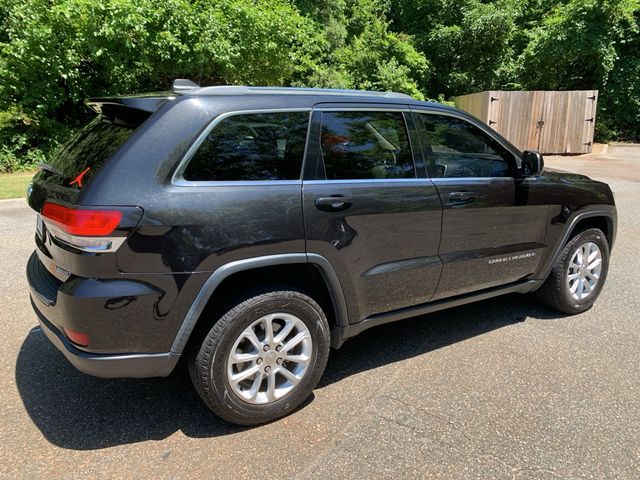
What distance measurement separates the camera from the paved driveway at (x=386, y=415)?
2.56 m

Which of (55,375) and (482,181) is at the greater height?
(482,181)

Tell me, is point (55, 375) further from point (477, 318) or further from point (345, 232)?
point (477, 318)

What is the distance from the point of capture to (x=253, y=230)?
2670 millimetres

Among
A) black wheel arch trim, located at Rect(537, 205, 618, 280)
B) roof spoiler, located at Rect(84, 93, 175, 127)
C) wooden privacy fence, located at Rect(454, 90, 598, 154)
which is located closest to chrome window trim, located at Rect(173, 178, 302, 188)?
roof spoiler, located at Rect(84, 93, 175, 127)

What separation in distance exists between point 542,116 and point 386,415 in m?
16.3

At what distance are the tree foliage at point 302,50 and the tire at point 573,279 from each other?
419 inches

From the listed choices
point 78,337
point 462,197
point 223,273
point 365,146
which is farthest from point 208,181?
point 462,197

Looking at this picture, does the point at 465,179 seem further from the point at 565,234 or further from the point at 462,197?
the point at 565,234

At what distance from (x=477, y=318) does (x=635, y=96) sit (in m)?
19.9

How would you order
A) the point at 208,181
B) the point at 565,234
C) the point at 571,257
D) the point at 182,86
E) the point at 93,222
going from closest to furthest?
the point at 93,222 → the point at 208,181 → the point at 182,86 → the point at 565,234 → the point at 571,257

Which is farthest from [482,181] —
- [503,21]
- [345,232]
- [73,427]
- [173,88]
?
[503,21]

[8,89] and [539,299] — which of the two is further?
[8,89]

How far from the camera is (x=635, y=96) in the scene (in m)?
20.0

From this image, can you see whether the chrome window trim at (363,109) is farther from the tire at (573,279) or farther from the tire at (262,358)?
the tire at (573,279)
